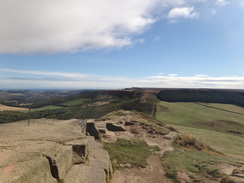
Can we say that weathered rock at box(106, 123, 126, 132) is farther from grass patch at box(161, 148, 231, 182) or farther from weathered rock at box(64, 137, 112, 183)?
weathered rock at box(64, 137, 112, 183)

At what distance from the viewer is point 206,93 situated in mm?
123438

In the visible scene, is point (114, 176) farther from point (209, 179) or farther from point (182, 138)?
point (182, 138)

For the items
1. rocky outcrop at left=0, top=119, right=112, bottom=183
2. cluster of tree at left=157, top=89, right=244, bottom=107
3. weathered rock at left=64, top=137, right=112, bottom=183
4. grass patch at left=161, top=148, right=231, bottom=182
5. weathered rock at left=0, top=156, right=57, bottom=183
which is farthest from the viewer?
cluster of tree at left=157, top=89, right=244, bottom=107

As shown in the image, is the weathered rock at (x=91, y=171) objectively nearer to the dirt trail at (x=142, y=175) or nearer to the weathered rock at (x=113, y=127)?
the dirt trail at (x=142, y=175)

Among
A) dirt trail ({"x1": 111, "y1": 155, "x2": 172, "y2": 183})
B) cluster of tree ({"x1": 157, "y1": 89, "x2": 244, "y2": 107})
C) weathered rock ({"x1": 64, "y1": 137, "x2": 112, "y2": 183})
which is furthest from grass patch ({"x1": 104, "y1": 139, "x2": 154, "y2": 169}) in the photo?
cluster of tree ({"x1": 157, "y1": 89, "x2": 244, "y2": 107})

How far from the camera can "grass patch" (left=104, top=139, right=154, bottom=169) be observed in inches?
655

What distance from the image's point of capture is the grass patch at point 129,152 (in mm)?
16625

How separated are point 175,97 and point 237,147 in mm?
72697

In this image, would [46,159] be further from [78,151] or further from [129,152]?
[129,152]

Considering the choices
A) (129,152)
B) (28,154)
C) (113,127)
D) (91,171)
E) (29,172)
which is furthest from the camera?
(113,127)

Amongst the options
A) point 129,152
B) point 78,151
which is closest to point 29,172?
point 78,151

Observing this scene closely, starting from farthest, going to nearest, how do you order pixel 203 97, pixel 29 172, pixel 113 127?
pixel 203 97
pixel 113 127
pixel 29 172

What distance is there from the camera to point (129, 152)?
19.9 meters

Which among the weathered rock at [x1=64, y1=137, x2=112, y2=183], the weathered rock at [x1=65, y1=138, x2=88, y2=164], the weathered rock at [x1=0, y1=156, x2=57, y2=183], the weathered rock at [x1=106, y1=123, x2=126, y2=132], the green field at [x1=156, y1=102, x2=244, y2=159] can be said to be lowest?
the green field at [x1=156, y1=102, x2=244, y2=159]
